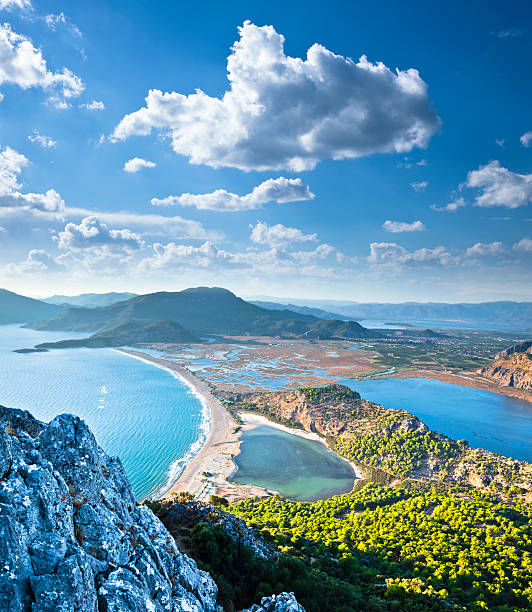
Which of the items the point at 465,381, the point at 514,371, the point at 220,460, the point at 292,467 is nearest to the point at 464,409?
the point at 465,381

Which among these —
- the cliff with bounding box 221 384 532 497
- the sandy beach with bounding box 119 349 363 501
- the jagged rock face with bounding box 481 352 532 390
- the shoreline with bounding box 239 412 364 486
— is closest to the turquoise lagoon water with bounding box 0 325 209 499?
the sandy beach with bounding box 119 349 363 501

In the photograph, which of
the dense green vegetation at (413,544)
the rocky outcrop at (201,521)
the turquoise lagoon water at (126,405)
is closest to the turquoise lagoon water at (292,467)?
the dense green vegetation at (413,544)

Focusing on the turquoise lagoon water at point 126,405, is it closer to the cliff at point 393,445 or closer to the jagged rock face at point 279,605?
the cliff at point 393,445

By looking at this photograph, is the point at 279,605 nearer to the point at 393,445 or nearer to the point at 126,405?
the point at 393,445

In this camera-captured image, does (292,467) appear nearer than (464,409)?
Yes

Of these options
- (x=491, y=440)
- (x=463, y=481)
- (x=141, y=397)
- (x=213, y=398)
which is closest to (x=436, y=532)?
(x=463, y=481)
